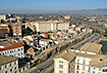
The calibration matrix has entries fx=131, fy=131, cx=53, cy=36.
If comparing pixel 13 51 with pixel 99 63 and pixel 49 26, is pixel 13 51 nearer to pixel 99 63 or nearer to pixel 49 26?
pixel 99 63

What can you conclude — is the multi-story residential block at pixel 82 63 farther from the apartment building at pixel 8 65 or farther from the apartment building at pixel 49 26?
the apartment building at pixel 49 26

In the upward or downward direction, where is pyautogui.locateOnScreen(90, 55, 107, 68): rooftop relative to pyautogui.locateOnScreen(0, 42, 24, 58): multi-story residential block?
upward

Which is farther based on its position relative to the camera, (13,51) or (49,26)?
(49,26)

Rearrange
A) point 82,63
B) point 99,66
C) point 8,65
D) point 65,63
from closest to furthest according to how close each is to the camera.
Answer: point 99,66 < point 65,63 < point 82,63 < point 8,65

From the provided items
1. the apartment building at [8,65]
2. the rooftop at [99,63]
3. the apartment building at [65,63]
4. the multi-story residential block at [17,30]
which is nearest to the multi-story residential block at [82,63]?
the apartment building at [65,63]

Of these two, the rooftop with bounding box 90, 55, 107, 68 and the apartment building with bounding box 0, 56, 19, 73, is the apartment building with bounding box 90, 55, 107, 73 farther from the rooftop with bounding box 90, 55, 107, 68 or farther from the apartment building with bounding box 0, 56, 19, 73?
the apartment building with bounding box 0, 56, 19, 73

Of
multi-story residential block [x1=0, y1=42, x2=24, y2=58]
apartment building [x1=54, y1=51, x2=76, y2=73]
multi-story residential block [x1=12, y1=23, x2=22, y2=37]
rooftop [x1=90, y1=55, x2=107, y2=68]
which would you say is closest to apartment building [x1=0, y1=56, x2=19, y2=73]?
multi-story residential block [x1=0, y1=42, x2=24, y2=58]

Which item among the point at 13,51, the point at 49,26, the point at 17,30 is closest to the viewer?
the point at 13,51

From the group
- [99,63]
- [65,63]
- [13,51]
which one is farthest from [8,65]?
[99,63]

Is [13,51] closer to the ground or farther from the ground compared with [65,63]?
closer to the ground

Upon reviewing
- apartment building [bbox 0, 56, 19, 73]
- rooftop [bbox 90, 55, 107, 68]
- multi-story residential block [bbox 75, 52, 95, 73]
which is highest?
rooftop [bbox 90, 55, 107, 68]
